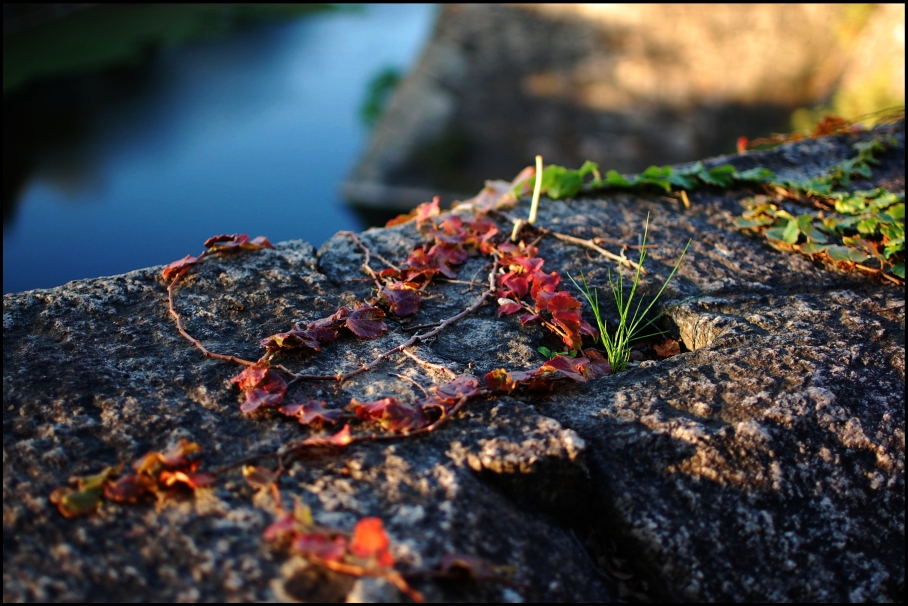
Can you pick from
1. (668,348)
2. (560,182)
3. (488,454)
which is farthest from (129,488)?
(560,182)

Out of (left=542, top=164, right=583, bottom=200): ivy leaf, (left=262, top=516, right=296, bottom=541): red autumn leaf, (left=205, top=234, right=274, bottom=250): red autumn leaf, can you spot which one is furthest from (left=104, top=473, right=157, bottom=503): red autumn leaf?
(left=542, top=164, right=583, bottom=200): ivy leaf

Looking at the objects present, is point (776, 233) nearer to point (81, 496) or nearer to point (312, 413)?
point (312, 413)

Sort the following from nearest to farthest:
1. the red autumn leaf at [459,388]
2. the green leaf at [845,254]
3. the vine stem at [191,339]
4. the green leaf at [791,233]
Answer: the red autumn leaf at [459,388] < the vine stem at [191,339] < the green leaf at [845,254] < the green leaf at [791,233]

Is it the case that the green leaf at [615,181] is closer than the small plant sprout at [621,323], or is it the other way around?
the small plant sprout at [621,323]

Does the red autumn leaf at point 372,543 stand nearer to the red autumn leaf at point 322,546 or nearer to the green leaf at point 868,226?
the red autumn leaf at point 322,546

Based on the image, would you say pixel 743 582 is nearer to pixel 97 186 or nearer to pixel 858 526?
pixel 858 526

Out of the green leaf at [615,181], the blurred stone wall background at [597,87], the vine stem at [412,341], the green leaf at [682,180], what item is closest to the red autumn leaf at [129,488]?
the vine stem at [412,341]
